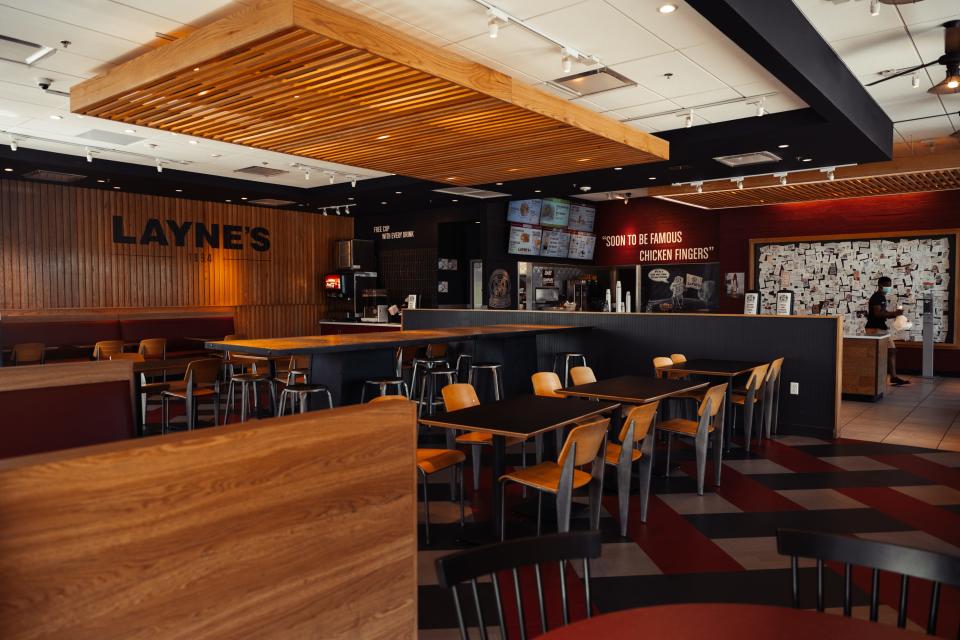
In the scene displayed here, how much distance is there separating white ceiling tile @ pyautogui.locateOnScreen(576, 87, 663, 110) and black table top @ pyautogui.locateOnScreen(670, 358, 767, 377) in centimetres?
280

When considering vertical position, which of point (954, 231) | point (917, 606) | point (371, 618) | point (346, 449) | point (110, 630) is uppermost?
point (954, 231)

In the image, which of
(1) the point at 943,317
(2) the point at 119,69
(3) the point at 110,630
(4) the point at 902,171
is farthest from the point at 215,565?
(1) the point at 943,317

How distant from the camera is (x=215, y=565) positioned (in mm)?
1808

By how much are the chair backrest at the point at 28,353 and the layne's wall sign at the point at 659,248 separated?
36.7 ft

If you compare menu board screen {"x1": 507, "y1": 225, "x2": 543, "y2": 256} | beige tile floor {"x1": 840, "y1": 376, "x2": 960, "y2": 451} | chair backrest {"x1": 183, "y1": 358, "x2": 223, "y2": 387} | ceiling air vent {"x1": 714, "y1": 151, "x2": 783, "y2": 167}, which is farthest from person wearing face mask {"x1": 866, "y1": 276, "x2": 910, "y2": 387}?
chair backrest {"x1": 183, "y1": 358, "x2": 223, "y2": 387}

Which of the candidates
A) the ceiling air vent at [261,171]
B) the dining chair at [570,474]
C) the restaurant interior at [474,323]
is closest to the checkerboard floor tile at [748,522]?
the restaurant interior at [474,323]

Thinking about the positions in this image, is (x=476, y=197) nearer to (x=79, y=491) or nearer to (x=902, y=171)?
(x=902, y=171)

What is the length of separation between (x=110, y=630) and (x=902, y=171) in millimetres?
10447

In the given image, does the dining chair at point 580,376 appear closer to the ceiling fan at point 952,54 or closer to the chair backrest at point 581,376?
the chair backrest at point 581,376

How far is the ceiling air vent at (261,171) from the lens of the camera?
10.1 m

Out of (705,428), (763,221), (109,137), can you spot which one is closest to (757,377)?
(705,428)

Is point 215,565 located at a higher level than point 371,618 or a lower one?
higher

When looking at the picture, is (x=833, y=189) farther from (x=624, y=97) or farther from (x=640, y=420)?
(x=640, y=420)

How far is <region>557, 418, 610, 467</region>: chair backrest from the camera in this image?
12.0 feet
